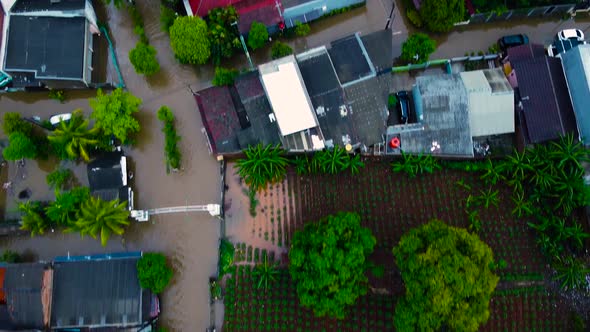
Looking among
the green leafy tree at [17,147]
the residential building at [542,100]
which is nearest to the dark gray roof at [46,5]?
the green leafy tree at [17,147]

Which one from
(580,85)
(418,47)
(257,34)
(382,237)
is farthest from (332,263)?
(580,85)

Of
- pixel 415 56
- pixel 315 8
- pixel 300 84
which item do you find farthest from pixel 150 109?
pixel 415 56

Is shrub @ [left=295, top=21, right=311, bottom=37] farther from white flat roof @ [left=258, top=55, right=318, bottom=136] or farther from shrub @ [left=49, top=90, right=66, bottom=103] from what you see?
shrub @ [left=49, top=90, right=66, bottom=103]

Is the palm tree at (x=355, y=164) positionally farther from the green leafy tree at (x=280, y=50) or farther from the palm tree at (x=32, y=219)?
the palm tree at (x=32, y=219)

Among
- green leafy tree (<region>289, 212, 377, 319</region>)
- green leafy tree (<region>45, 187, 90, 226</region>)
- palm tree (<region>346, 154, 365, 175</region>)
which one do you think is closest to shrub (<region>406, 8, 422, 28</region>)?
palm tree (<region>346, 154, 365, 175</region>)

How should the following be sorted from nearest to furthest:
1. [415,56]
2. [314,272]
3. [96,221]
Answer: [314,272] < [96,221] < [415,56]

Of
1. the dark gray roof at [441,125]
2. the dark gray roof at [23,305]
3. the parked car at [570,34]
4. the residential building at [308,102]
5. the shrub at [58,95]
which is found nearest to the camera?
the dark gray roof at [23,305]

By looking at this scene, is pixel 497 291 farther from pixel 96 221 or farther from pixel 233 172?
pixel 96 221
